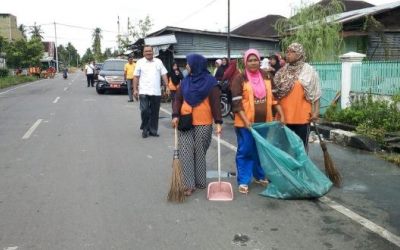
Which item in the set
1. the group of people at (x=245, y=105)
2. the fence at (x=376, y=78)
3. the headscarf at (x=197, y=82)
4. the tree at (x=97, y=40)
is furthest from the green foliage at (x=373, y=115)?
the tree at (x=97, y=40)

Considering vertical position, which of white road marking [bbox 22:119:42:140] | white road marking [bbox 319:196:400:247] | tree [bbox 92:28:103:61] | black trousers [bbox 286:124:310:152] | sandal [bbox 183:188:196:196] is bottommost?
white road marking [bbox 319:196:400:247]

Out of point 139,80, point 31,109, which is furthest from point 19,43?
point 139,80

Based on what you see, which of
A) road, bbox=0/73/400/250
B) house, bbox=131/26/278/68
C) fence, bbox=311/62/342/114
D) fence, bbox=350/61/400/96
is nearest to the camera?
road, bbox=0/73/400/250

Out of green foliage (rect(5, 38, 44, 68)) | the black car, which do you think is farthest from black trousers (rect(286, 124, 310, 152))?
green foliage (rect(5, 38, 44, 68))

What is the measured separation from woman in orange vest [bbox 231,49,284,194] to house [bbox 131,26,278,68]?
62.0 ft

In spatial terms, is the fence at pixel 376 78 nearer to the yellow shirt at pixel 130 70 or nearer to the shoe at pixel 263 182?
the shoe at pixel 263 182

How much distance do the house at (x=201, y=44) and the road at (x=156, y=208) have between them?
16797 mm

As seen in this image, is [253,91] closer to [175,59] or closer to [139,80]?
[139,80]

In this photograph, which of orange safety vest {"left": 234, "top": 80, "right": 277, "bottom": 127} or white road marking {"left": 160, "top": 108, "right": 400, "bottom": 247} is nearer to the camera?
white road marking {"left": 160, "top": 108, "right": 400, "bottom": 247}

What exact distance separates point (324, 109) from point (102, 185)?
7.39 meters

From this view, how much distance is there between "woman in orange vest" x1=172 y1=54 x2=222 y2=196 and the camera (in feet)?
18.9

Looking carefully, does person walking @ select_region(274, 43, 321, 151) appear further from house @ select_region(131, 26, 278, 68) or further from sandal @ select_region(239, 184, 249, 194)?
house @ select_region(131, 26, 278, 68)

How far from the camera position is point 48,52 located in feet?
353

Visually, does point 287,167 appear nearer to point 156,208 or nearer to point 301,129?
point 301,129
